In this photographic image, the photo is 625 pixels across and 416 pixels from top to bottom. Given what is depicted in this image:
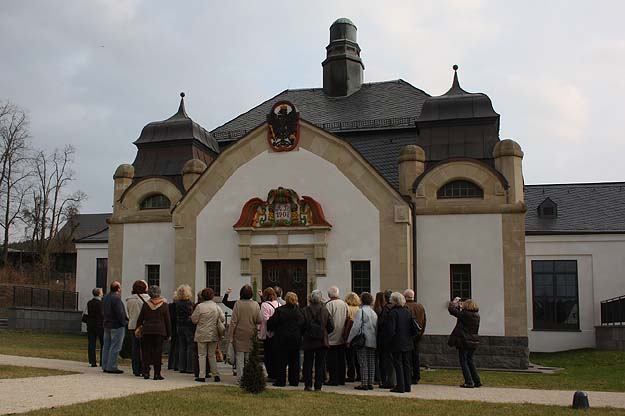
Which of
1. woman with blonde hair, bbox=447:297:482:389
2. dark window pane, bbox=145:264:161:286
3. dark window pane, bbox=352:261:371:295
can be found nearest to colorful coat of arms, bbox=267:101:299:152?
dark window pane, bbox=352:261:371:295

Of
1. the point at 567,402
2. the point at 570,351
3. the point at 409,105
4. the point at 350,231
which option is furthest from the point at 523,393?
the point at 409,105

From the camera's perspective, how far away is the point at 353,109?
26156 mm

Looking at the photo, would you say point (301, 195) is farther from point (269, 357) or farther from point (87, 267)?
point (87, 267)

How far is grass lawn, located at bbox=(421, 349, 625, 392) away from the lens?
14.2 m

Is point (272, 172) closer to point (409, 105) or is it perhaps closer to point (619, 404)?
point (409, 105)

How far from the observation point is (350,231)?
67.6 feet

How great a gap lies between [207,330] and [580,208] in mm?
19493

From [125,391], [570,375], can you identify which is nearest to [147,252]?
[125,391]

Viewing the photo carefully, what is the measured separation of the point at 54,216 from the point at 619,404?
155 ft

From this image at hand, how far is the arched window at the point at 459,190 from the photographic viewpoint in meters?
20.8

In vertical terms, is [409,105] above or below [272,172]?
above

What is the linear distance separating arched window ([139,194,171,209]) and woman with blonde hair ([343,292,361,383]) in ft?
36.9

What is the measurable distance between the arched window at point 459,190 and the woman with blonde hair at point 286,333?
9.65 metres

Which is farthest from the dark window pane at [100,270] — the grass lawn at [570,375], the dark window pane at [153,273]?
the grass lawn at [570,375]
